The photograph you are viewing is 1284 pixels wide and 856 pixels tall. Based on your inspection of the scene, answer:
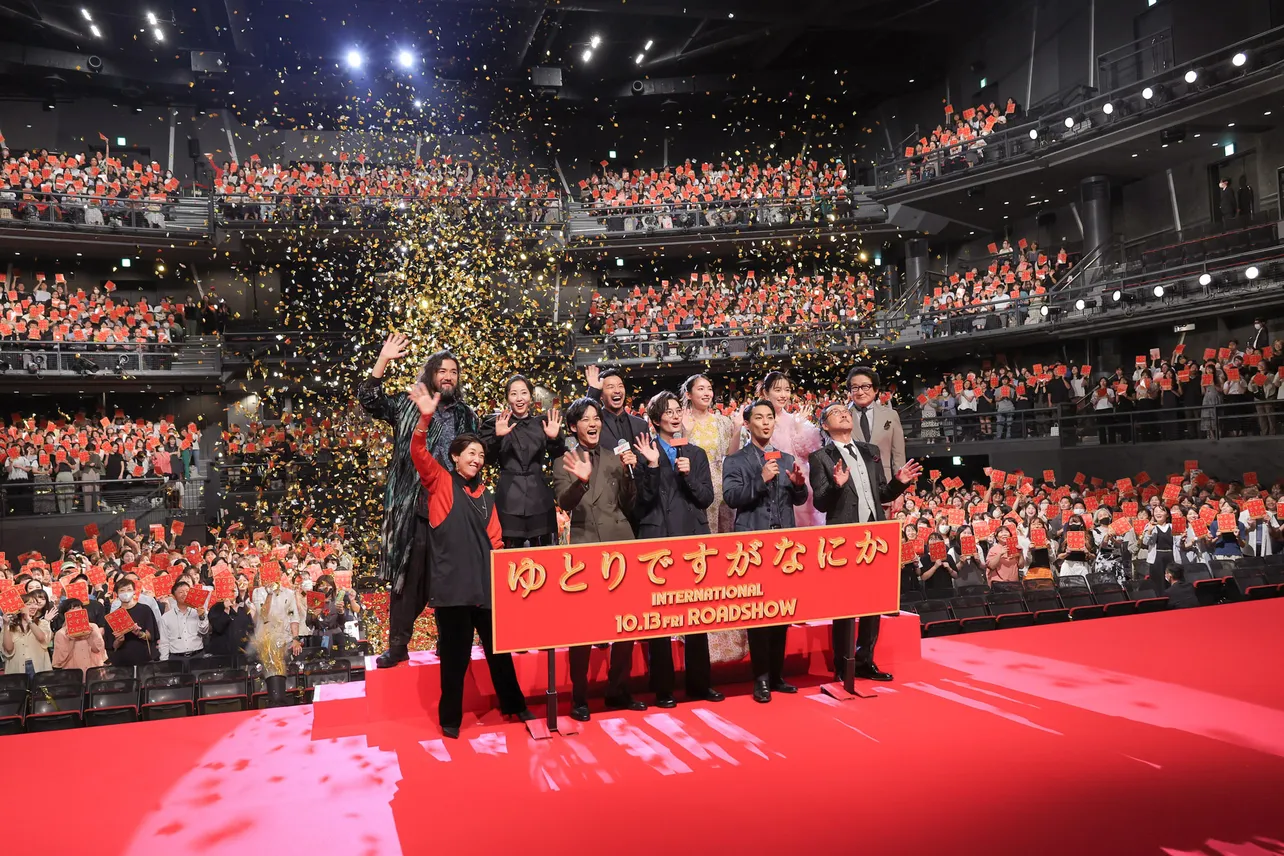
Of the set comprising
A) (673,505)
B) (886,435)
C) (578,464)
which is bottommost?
(673,505)

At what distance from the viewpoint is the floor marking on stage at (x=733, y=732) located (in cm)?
438

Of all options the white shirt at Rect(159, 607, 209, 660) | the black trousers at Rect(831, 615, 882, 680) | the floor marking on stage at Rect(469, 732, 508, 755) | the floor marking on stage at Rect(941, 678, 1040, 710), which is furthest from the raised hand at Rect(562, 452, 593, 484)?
the white shirt at Rect(159, 607, 209, 660)

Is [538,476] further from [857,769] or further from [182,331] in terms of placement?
[182,331]

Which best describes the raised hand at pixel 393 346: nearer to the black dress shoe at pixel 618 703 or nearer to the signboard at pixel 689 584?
the signboard at pixel 689 584

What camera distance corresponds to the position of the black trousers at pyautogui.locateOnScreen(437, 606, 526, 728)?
4637 mm

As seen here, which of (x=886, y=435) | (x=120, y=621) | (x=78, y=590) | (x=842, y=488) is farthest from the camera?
(x=78, y=590)

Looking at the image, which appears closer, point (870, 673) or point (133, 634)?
point (870, 673)

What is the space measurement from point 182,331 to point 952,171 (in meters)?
17.5

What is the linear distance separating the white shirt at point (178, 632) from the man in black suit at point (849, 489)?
5.43 metres

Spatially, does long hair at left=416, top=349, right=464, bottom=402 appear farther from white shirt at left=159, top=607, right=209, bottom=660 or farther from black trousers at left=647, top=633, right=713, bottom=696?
white shirt at left=159, top=607, right=209, bottom=660

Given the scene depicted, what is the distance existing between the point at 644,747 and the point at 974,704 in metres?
1.89

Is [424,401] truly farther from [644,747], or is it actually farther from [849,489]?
[849,489]

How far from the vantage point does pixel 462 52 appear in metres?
23.0

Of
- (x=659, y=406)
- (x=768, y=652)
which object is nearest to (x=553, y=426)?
(x=659, y=406)
